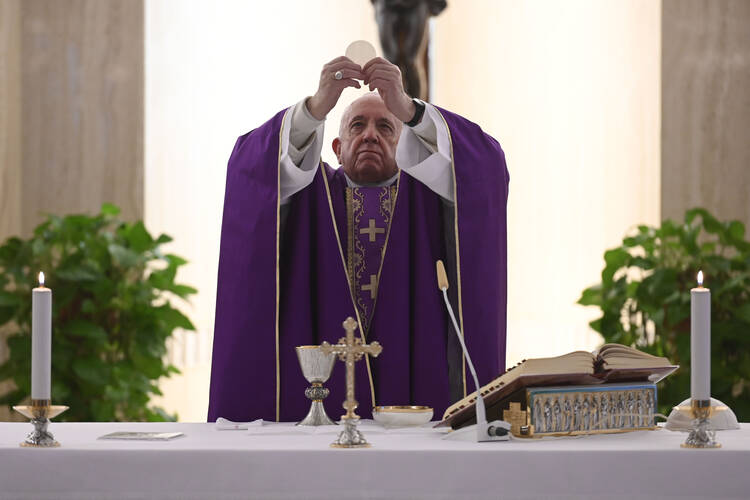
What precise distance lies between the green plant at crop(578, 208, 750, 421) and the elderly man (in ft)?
6.37

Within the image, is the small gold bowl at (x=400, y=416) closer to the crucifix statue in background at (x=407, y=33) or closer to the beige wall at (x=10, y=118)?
the crucifix statue in background at (x=407, y=33)

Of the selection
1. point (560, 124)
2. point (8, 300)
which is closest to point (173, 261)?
point (8, 300)

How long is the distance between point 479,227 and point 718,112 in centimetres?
307

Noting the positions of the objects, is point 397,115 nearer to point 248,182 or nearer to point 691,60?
point 248,182

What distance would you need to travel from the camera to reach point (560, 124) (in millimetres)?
6625

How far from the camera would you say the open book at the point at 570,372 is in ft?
6.64

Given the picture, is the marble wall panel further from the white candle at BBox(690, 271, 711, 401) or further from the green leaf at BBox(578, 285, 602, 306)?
the white candle at BBox(690, 271, 711, 401)

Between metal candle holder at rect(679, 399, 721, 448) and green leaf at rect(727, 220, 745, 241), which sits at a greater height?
green leaf at rect(727, 220, 745, 241)

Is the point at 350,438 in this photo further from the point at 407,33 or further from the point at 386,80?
the point at 407,33

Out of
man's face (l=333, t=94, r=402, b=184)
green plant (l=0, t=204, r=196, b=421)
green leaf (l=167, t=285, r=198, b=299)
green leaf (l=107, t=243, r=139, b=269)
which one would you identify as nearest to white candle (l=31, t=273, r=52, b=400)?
man's face (l=333, t=94, r=402, b=184)

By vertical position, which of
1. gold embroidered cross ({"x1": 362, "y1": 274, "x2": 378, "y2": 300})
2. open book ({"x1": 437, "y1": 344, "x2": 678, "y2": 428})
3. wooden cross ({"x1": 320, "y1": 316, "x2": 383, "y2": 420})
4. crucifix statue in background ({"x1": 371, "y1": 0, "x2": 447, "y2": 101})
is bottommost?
open book ({"x1": 437, "y1": 344, "x2": 678, "y2": 428})

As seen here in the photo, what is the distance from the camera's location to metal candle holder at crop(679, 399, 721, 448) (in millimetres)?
1927

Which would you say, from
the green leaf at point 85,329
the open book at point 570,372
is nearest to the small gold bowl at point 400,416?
the open book at point 570,372

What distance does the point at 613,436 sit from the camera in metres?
2.10
